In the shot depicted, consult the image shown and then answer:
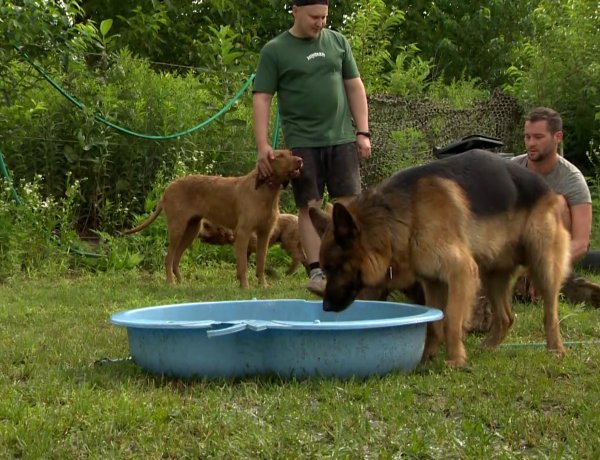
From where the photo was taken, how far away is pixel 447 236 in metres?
5.11

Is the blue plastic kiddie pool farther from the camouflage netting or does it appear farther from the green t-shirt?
the camouflage netting

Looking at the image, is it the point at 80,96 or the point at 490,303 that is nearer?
the point at 490,303

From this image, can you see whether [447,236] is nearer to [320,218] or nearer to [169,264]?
[320,218]

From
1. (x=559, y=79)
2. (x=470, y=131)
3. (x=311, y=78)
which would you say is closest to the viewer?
(x=311, y=78)

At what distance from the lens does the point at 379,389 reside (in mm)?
4504

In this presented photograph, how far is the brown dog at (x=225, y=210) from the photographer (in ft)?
31.7

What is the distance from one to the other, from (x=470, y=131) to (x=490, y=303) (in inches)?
293

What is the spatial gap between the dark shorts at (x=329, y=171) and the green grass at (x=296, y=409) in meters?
2.11

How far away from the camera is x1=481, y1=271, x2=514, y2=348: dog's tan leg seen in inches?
234

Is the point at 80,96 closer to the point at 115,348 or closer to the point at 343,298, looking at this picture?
the point at 115,348

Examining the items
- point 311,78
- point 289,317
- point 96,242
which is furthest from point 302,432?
point 96,242

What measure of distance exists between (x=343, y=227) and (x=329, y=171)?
2821 mm

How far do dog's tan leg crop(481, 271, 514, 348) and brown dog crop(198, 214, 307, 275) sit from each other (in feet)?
15.9

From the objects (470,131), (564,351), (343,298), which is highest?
(470,131)
